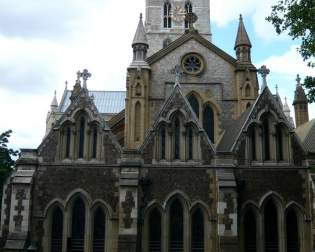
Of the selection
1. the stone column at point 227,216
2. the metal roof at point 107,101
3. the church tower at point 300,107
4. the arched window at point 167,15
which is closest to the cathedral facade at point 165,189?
the stone column at point 227,216

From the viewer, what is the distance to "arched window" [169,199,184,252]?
2138 centimetres

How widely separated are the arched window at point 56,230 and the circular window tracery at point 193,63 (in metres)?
13.7

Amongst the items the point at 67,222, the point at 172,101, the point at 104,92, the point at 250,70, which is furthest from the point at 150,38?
the point at 67,222

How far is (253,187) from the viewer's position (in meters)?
21.7

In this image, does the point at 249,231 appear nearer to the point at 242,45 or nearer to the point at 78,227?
A: the point at 78,227

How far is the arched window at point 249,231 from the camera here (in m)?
21.4

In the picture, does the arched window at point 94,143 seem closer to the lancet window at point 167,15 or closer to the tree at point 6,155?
the tree at point 6,155

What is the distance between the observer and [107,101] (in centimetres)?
5953

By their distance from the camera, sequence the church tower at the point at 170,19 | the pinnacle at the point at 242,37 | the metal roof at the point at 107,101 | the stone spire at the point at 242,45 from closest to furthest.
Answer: the stone spire at the point at 242,45, the pinnacle at the point at 242,37, the church tower at the point at 170,19, the metal roof at the point at 107,101

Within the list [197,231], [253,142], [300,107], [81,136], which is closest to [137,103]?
[81,136]

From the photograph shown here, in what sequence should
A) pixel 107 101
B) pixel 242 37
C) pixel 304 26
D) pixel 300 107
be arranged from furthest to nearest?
pixel 107 101 < pixel 300 107 < pixel 242 37 < pixel 304 26

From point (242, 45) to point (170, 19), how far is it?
27694 millimetres

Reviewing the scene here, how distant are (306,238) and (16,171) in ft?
44.7

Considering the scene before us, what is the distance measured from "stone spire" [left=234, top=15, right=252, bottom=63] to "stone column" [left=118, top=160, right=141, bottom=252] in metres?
14.1
